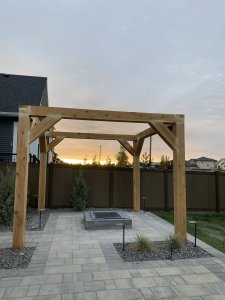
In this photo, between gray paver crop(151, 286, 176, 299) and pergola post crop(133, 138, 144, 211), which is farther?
pergola post crop(133, 138, 144, 211)

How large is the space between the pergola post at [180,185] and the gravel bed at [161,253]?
1.69 feet

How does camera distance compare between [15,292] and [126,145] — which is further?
[126,145]

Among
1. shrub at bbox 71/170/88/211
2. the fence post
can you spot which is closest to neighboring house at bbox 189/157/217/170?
the fence post

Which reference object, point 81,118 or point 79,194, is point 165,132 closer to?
point 81,118

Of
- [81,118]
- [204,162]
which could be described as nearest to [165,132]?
[81,118]

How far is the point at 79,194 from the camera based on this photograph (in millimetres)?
10102

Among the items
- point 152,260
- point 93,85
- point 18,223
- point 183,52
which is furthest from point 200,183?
point 18,223

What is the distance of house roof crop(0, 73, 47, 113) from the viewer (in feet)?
39.8

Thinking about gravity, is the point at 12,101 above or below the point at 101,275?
above

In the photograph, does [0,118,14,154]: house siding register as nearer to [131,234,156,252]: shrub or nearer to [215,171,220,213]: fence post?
[131,234,156,252]: shrub

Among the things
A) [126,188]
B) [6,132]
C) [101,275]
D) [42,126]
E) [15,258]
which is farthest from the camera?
[6,132]

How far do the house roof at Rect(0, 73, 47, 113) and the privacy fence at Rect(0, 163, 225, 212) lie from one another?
371 cm

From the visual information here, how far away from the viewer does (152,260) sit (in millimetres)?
4605

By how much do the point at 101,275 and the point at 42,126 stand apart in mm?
3261
